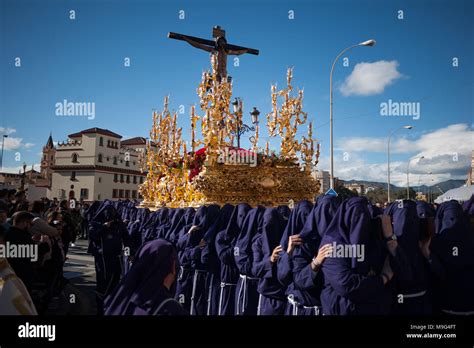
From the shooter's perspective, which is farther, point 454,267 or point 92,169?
point 92,169

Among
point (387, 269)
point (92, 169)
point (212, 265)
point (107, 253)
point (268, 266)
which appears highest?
point (92, 169)

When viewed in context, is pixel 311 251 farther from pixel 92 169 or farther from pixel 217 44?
pixel 92 169

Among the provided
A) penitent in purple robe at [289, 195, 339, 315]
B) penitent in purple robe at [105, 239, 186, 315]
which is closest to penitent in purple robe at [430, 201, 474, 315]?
penitent in purple robe at [289, 195, 339, 315]

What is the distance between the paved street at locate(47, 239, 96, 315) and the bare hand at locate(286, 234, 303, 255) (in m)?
4.93

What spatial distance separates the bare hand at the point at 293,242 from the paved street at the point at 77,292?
493 cm

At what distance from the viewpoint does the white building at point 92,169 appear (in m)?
50.0

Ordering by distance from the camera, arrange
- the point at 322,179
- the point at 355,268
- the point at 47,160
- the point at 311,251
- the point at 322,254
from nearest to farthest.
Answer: the point at 355,268, the point at 322,254, the point at 311,251, the point at 322,179, the point at 47,160

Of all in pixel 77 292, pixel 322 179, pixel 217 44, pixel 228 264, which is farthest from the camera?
pixel 322 179

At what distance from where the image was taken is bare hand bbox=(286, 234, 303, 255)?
12.8ft

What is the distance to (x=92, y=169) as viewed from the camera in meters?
49.7

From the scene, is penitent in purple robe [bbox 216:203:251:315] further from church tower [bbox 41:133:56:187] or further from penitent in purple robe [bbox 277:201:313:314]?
church tower [bbox 41:133:56:187]

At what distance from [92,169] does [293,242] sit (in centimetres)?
4980

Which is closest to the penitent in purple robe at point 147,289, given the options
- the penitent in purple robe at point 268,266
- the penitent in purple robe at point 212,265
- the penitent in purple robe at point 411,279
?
the penitent in purple robe at point 268,266

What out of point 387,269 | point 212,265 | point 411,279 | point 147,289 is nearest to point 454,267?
point 411,279
